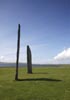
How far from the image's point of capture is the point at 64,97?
13.8m

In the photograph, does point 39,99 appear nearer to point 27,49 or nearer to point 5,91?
point 5,91

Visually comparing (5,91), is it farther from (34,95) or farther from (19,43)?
(19,43)

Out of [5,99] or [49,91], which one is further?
[49,91]

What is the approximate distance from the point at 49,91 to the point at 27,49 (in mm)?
21366

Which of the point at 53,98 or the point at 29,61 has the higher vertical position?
the point at 29,61

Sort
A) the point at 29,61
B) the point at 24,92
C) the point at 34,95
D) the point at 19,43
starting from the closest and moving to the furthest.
Answer: the point at 34,95 → the point at 24,92 → the point at 19,43 → the point at 29,61

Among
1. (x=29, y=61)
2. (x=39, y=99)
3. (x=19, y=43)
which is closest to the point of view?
(x=39, y=99)

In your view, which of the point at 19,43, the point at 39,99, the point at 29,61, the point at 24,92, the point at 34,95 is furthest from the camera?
the point at 29,61

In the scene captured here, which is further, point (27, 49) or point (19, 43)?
point (27, 49)

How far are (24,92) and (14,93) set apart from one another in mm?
782

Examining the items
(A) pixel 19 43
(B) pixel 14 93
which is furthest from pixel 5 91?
(A) pixel 19 43

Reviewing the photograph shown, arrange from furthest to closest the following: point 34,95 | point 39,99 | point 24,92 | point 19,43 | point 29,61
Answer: point 29,61, point 19,43, point 24,92, point 34,95, point 39,99

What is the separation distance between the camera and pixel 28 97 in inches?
542

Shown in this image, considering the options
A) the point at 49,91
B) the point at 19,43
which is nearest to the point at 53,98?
the point at 49,91
